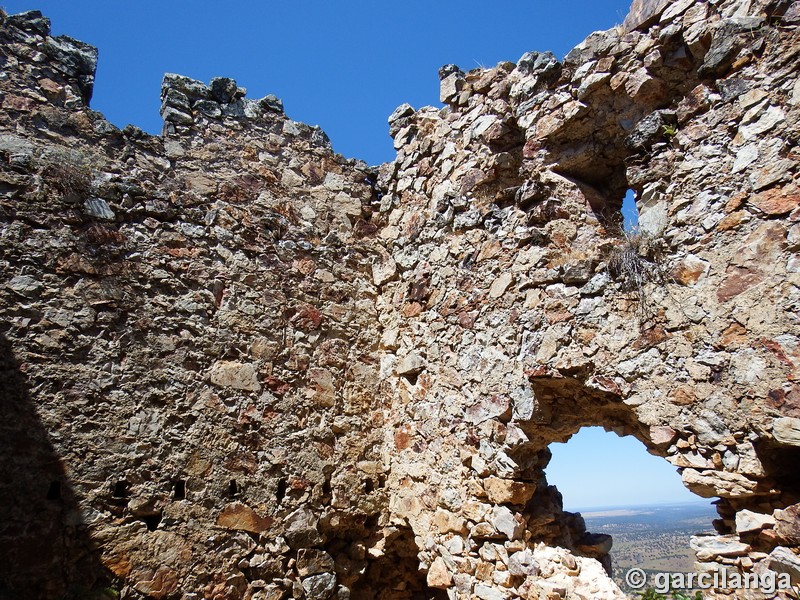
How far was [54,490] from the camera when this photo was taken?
3.10 meters

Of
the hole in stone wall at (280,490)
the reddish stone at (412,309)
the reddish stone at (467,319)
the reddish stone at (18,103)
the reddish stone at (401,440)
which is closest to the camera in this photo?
the reddish stone at (18,103)

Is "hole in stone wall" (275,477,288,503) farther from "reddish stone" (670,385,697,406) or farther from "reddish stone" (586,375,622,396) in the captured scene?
"reddish stone" (670,385,697,406)

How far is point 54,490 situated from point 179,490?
702mm

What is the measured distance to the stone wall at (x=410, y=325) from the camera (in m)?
2.64

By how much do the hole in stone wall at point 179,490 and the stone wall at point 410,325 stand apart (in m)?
0.09

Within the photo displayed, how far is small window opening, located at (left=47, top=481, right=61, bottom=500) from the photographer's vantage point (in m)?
3.09

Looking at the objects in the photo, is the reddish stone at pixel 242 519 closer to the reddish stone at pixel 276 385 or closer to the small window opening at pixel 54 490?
the reddish stone at pixel 276 385

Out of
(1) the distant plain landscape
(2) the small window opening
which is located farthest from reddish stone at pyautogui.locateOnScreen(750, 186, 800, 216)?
(2) the small window opening

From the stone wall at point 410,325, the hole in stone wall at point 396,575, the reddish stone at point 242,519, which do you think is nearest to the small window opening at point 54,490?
the stone wall at point 410,325

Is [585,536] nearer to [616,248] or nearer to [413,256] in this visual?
[616,248]

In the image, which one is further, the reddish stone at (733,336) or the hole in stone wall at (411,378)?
the hole in stone wall at (411,378)

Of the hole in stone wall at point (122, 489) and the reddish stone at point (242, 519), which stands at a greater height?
the hole in stone wall at point (122, 489)

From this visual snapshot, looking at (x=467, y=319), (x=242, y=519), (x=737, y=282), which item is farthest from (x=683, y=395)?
(x=242, y=519)

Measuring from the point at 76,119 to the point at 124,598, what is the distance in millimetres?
3347
